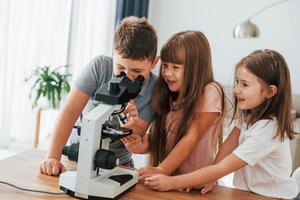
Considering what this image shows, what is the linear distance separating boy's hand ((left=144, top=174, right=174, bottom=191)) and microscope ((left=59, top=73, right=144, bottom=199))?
11 centimetres

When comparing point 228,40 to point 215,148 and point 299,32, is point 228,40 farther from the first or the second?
point 215,148

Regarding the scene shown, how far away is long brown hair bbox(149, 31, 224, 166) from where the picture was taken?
1.30 metres

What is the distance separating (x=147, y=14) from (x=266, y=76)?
3.55m

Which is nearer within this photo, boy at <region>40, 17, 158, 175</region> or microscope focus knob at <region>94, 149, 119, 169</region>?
microscope focus knob at <region>94, 149, 119, 169</region>

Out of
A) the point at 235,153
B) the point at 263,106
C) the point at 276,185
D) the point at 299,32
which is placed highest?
the point at 299,32

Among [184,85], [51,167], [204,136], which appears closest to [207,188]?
[204,136]

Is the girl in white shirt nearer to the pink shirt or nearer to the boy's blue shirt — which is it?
the pink shirt

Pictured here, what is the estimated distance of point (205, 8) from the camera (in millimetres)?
4680

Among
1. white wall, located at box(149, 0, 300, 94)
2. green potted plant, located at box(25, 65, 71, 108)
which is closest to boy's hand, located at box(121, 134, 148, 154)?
green potted plant, located at box(25, 65, 71, 108)

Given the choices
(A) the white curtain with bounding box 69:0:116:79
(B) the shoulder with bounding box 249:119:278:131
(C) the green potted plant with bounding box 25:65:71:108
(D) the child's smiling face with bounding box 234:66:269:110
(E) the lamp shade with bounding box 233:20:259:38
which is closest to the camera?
(B) the shoulder with bounding box 249:119:278:131

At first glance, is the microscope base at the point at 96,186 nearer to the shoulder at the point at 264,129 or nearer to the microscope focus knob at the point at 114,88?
the microscope focus knob at the point at 114,88

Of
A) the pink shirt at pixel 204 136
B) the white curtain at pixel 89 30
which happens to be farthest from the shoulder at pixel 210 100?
the white curtain at pixel 89 30

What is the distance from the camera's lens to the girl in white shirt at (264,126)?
4.01 feet

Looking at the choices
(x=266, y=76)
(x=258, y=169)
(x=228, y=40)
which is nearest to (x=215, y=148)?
(x=258, y=169)
